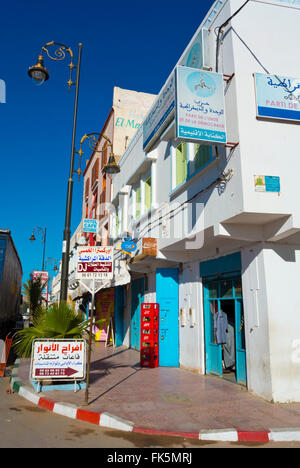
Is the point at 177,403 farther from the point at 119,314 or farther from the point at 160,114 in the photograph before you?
the point at 119,314

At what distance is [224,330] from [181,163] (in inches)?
203

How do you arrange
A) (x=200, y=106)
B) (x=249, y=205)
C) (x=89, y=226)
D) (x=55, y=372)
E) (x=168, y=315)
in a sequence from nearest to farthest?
(x=249, y=205) → (x=200, y=106) → (x=55, y=372) → (x=168, y=315) → (x=89, y=226)

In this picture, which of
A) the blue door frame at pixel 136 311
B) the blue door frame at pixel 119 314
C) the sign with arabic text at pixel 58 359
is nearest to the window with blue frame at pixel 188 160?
the sign with arabic text at pixel 58 359

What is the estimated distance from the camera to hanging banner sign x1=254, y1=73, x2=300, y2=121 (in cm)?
790

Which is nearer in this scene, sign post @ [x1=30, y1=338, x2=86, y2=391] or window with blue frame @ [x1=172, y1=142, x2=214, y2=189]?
sign post @ [x1=30, y1=338, x2=86, y2=391]

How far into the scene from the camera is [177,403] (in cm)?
740

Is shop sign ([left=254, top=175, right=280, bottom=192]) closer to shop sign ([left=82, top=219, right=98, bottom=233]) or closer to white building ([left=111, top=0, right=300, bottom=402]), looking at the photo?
white building ([left=111, top=0, right=300, bottom=402])

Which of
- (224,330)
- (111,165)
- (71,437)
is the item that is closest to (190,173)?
(111,165)

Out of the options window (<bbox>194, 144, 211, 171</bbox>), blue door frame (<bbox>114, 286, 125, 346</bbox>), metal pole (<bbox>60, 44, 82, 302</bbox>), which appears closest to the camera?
window (<bbox>194, 144, 211, 171</bbox>)

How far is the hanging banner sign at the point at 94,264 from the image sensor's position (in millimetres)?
8031

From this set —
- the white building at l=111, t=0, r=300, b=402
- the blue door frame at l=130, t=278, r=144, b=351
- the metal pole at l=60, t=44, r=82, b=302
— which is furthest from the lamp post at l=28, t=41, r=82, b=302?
the blue door frame at l=130, t=278, r=144, b=351

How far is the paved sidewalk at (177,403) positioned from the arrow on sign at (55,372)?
0.39 m

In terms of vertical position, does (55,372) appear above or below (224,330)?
below

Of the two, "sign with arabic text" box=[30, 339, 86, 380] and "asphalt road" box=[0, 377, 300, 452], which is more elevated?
"sign with arabic text" box=[30, 339, 86, 380]
